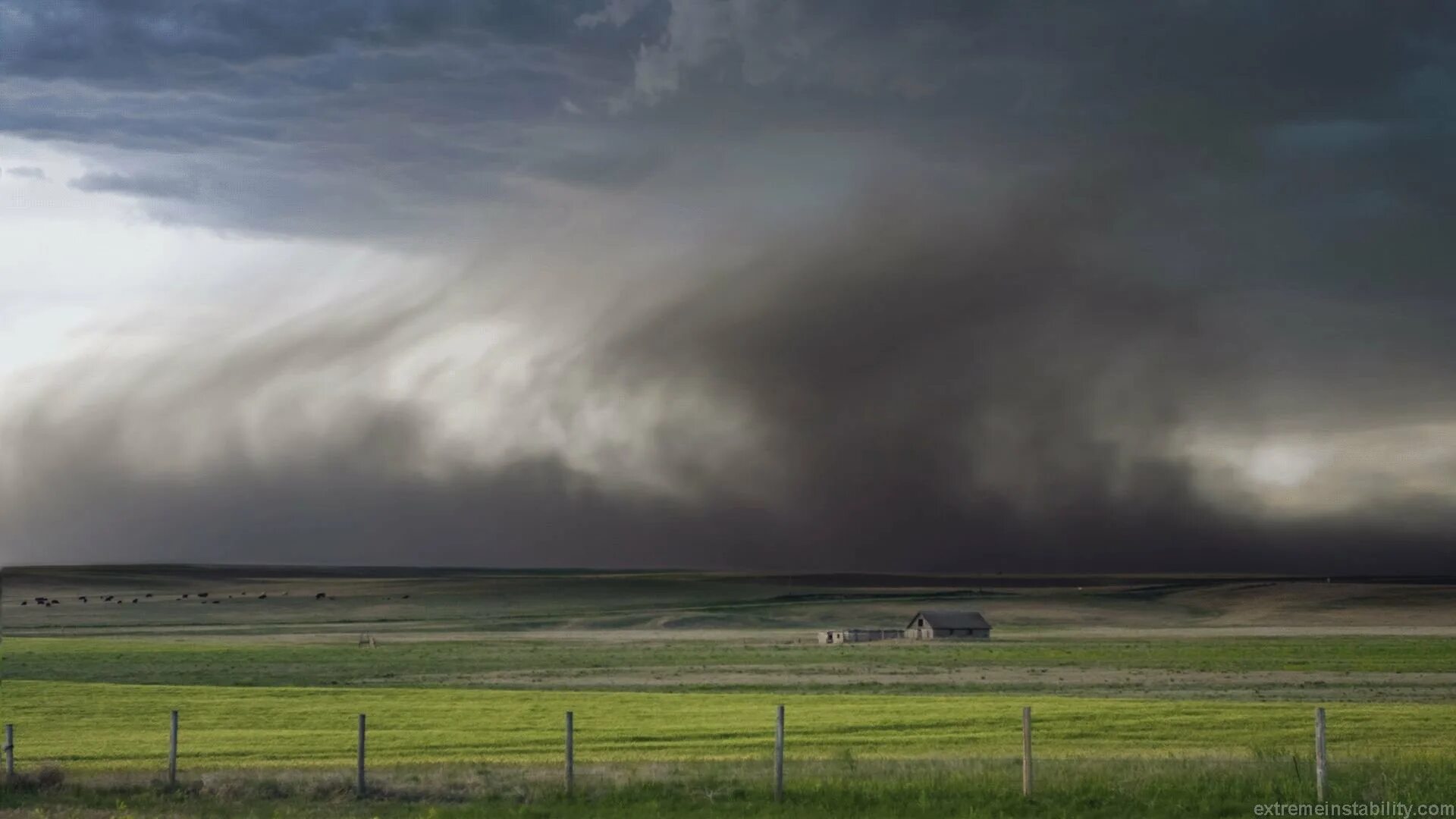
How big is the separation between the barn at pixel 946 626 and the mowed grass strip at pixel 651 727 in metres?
109

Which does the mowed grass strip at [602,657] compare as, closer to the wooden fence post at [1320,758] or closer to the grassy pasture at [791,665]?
the grassy pasture at [791,665]

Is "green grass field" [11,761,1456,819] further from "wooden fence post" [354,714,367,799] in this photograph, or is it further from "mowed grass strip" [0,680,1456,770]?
"mowed grass strip" [0,680,1456,770]

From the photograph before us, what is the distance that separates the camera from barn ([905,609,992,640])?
6964 inches

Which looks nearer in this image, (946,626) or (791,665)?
(791,665)

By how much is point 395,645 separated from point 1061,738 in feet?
373

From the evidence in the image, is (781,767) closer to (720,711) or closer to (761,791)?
(761,791)

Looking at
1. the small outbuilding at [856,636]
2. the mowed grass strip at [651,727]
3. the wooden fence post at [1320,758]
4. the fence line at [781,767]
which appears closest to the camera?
the wooden fence post at [1320,758]

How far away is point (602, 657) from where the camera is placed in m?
122

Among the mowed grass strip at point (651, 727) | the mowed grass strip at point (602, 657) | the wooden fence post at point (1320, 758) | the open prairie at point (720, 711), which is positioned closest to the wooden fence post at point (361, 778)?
the open prairie at point (720, 711)

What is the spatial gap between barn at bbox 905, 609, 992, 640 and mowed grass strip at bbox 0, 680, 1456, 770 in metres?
109

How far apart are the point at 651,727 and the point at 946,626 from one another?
131 meters

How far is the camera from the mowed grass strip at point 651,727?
141 ft

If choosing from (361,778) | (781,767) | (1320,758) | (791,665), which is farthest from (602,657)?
(1320,758)

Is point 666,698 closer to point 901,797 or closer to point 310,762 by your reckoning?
point 310,762
